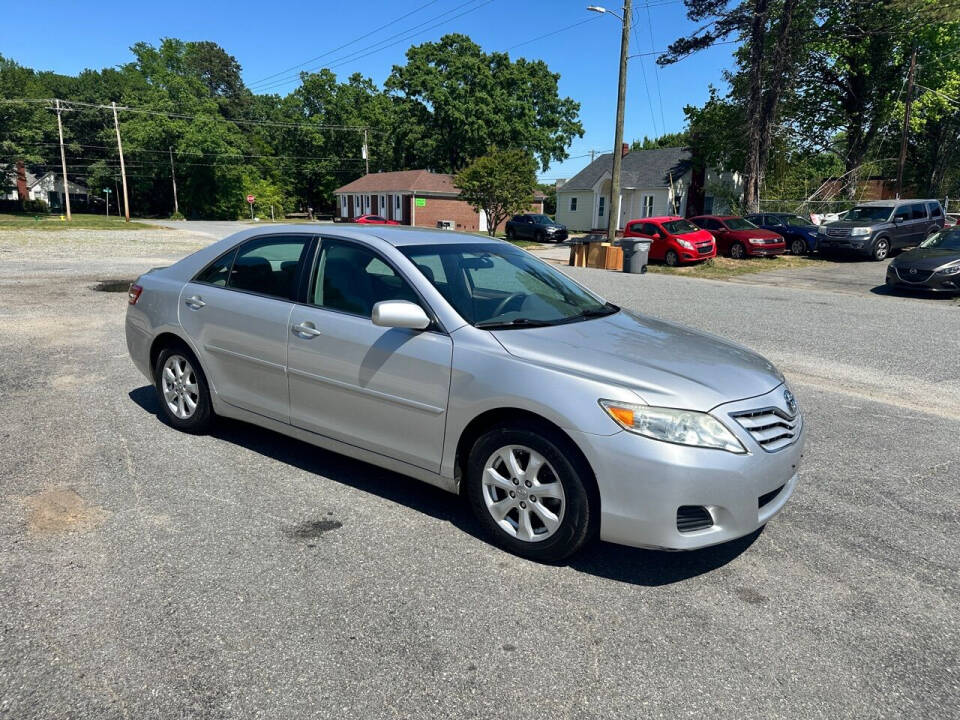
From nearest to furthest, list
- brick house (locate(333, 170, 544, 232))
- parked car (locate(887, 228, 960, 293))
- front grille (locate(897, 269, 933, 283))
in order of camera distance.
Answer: parked car (locate(887, 228, 960, 293)) < front grille (locate(897, 269, 933, 283)) < brick house (locate(333, 170, 544, 232))

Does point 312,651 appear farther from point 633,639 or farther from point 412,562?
point 633,639

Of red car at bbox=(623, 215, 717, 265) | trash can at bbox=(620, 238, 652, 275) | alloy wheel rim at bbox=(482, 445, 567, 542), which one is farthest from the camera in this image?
red car at bbox=(623, 215, 717, 265)

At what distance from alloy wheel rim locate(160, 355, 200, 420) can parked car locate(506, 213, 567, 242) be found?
1348 inches

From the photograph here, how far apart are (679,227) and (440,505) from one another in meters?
21.2

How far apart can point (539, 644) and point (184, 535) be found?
1993 millimetres

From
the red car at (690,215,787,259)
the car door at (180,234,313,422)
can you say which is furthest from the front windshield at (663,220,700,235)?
the car door at (180,234,313,422)

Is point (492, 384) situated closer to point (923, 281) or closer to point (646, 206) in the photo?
point (923, 281)

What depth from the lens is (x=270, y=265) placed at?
4551 millimetres

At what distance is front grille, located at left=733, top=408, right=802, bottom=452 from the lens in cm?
314

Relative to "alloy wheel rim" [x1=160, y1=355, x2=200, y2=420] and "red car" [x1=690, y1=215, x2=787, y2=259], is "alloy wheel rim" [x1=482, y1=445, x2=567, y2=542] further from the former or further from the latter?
"red car" [x1=690, y1=215, x2=787, y2=259]

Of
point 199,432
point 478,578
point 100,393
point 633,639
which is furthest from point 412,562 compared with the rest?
point 100,393

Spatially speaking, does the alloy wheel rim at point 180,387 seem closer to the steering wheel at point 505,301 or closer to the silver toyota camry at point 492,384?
the silver toyota camry at point 492,384

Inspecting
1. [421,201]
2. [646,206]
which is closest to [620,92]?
[646,206]

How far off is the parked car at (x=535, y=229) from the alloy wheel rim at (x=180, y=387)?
34.2 meters
